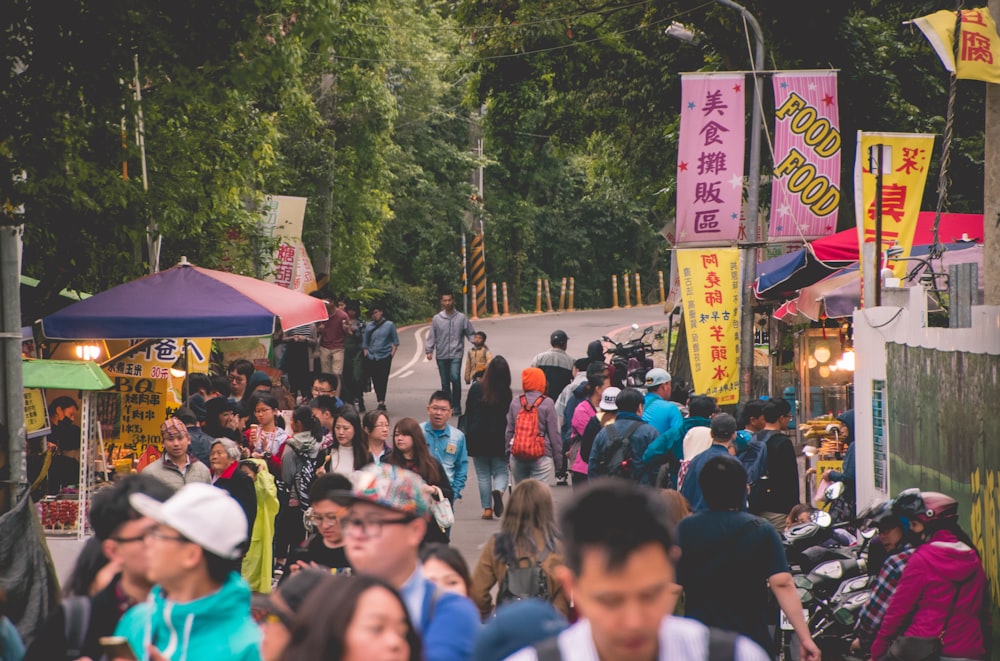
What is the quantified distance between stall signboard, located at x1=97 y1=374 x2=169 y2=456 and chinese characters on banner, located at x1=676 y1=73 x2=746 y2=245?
607 centimetres

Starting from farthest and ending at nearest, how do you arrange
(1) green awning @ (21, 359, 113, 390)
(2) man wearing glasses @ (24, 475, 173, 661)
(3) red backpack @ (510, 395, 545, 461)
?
(3) red backpack @ (510, 395, 545, 461) < (1) green awning @ (21, 359, 113, 390) < (2) man wearing glasses @ (24, 475, 173, 661)

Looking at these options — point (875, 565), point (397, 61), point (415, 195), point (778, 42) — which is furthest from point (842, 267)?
point (415, 195)

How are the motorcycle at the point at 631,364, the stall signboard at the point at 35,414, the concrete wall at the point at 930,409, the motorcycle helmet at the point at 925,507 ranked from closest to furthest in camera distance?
the motorcycle helmet at the point at 925,507 < the concrete wall at the point at 930,409 < the stall signboard at the point at 35,414 < the motorcycle at the point at 631,364

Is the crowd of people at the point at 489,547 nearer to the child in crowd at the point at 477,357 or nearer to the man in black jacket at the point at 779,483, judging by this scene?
the man in black jacket at the point at 779,483

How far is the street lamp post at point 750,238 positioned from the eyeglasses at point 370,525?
12247 mm

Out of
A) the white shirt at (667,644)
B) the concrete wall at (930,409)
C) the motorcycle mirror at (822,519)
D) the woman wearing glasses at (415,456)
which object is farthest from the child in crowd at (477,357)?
the white shirt at (667,644)

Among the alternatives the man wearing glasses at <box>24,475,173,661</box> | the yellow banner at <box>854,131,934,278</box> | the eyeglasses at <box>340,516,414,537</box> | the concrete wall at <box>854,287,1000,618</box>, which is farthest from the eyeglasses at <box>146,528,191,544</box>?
the yellow banner at <box>854,131,934,278</box>

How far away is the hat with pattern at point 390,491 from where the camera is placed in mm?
4145

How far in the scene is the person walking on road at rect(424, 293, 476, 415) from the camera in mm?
21672

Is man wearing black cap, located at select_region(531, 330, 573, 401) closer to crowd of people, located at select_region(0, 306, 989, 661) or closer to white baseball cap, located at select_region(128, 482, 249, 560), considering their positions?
crowd of people, located at select_region(0, 306, 989, 661)

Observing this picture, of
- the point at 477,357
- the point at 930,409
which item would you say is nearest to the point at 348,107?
the point at 477,357

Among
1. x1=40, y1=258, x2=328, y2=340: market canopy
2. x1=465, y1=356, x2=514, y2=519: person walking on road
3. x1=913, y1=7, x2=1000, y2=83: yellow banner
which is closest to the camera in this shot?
x1=913, y1=7, x2=1000, y2=83: yellow banner

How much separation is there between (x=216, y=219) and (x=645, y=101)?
917 cm

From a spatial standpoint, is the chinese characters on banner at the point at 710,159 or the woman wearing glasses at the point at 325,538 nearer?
the woman wearing glasses at the point at 325,538
